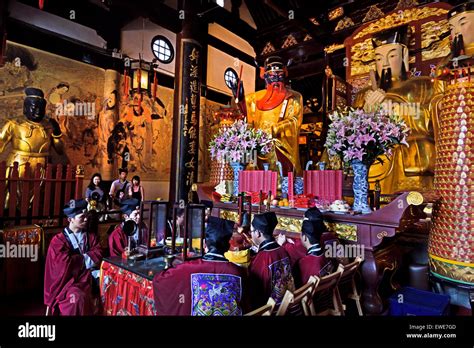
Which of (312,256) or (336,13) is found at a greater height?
(336,13)

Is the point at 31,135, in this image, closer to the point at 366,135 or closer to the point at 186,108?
the point at 186,108

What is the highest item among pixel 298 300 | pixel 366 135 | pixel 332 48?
pixel 332 48

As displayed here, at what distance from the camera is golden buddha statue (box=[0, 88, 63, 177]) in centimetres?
514

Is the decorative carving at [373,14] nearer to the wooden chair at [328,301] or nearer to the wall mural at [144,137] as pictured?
the wall mural at [144,137]

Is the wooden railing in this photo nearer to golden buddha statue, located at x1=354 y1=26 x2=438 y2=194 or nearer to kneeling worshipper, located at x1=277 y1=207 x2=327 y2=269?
kneeling worshipper, located at x1=277 y1=207 x2=327 y2=269

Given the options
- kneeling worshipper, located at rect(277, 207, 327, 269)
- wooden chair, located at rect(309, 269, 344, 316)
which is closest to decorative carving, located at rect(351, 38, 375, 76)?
kneeling worshipper, located at rect(277, 207, 327, 269)

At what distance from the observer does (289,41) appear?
28.0 feet

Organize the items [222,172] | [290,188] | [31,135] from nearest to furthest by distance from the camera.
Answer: [290,188]
[222,172]
[31,135]

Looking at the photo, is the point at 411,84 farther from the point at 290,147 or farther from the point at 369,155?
the point at 369,155

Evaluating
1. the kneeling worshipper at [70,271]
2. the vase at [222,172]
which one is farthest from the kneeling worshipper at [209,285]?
the vase at [222,172]

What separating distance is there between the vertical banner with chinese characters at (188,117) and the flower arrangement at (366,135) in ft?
13.7

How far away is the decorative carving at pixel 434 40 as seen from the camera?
539 cm

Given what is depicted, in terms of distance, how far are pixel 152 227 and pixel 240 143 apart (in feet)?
5.48

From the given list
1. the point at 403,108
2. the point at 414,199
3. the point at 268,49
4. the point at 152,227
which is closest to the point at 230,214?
the point at 152,227
